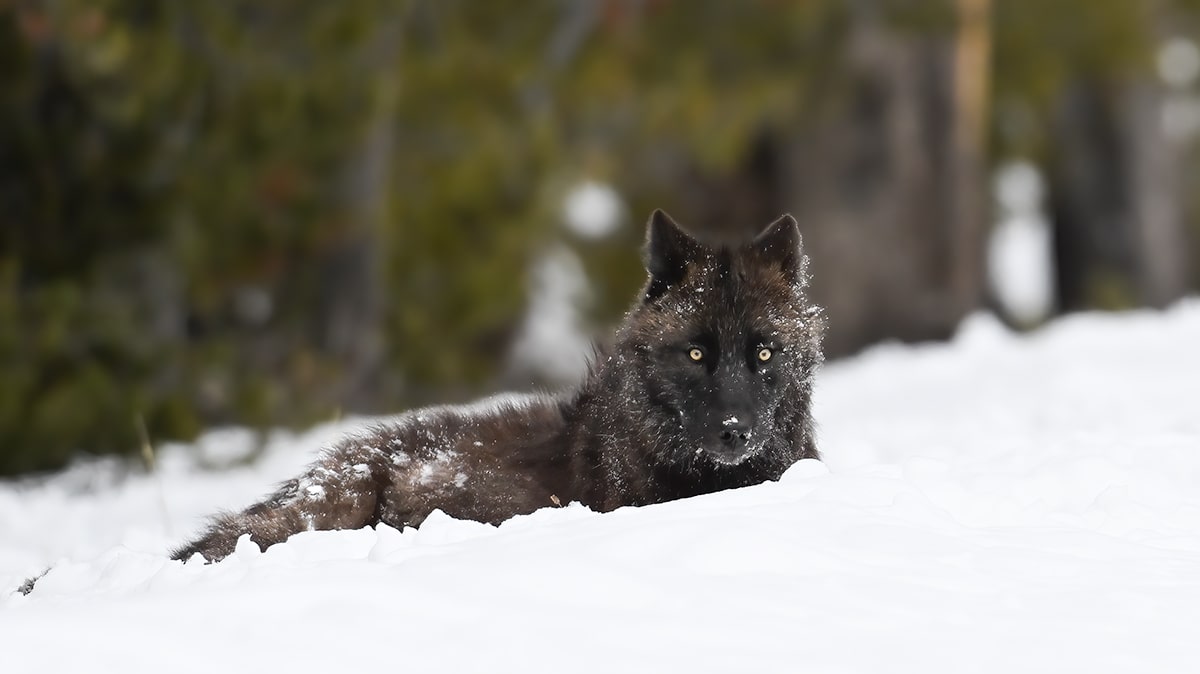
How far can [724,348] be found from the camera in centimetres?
586

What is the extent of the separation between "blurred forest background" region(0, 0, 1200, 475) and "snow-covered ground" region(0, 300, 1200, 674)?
8.26 ft

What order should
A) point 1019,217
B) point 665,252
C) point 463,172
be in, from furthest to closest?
point 1019,217, point 463,172, point 665,252

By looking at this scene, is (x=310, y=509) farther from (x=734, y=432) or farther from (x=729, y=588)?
(x=729, y=588)

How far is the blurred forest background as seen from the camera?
32.3 ft

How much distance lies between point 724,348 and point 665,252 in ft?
1.91

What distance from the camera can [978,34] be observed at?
59.0 feet

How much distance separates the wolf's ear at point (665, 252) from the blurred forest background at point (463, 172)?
1118 mm

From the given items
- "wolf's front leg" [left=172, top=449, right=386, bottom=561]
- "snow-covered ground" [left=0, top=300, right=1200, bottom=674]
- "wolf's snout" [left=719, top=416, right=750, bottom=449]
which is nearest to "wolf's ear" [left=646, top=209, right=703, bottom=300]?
"wolf's snout" [left=719, top=416, right=750, bottom=449]

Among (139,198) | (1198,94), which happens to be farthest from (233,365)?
(1198,94)

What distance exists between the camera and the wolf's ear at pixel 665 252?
613cm

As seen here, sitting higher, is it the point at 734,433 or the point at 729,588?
the point at 734,433

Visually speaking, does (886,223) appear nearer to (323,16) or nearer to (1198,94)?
(323,16)

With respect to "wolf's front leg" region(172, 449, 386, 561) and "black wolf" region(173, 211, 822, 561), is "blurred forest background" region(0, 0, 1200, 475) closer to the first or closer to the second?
"black wolf" region(173, 211, 822, 561)

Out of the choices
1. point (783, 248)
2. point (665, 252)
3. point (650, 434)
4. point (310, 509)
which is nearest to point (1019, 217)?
point (783, 248)
